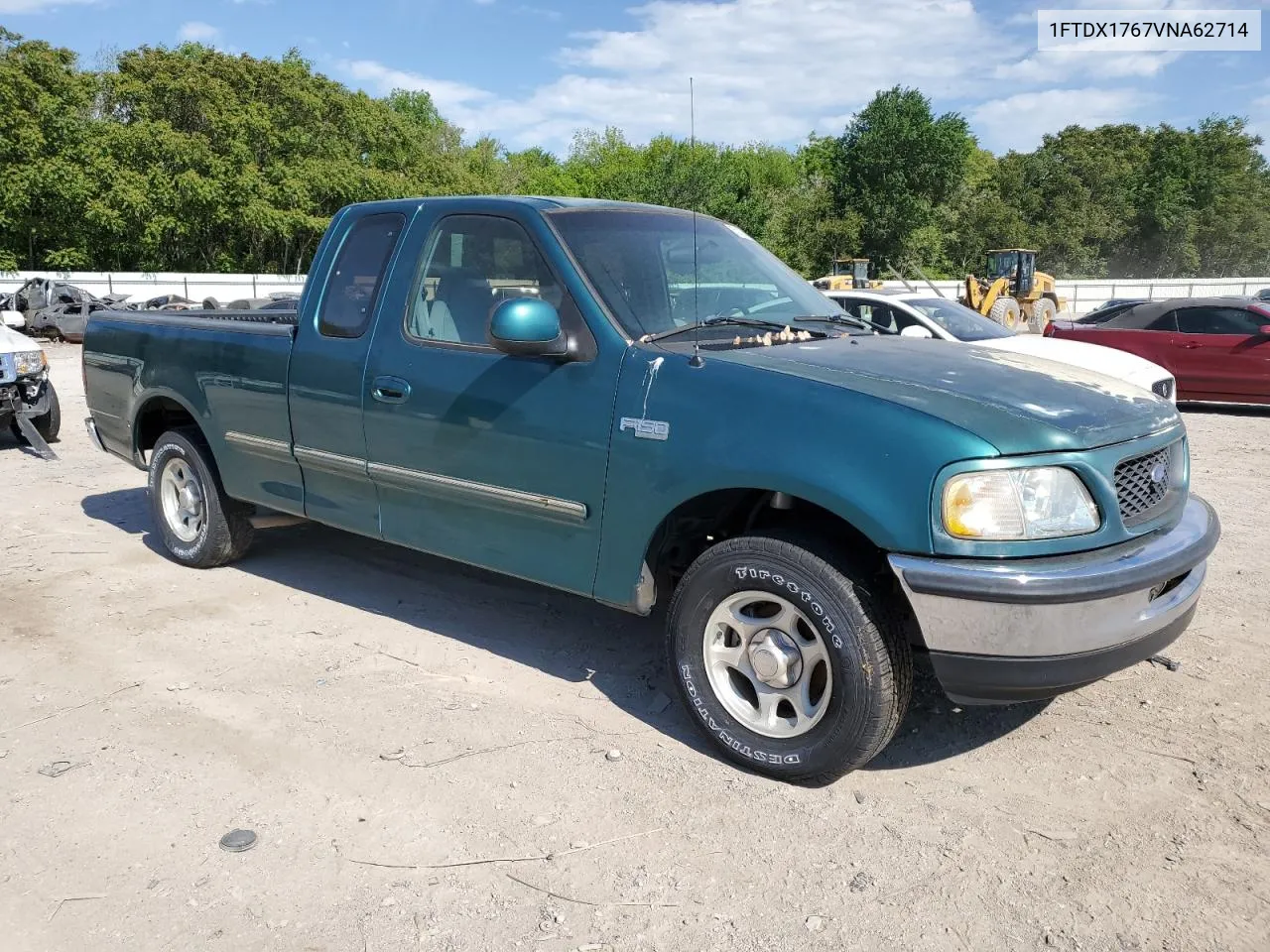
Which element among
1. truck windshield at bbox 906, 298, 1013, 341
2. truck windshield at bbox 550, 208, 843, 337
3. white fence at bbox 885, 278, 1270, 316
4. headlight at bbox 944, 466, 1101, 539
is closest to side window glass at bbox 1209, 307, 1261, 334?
truck windshield at bbox 906, 298, 1013, 341

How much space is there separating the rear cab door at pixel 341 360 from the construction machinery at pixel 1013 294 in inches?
759

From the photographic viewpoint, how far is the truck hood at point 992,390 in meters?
3.07

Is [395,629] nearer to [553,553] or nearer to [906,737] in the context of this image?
[553,553]

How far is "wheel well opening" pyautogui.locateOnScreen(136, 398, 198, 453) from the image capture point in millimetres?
5934

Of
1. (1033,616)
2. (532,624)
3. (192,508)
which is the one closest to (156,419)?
(192,508)

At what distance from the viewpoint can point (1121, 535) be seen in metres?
3.17

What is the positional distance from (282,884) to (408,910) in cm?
40

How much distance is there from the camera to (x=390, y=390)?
14.2ft

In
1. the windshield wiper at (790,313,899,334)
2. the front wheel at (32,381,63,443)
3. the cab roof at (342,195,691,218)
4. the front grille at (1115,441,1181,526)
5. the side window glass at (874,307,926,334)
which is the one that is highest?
the cab roof at (342,195,691,218)

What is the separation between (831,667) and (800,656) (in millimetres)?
158

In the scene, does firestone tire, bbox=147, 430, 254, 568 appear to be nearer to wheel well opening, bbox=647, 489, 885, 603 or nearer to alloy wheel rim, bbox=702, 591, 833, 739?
wheel well opening, bbox=647, 489, 885, 603

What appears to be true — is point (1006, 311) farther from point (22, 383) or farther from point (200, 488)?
point (200, 488)

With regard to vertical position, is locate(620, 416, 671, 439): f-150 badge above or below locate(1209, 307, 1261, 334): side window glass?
above

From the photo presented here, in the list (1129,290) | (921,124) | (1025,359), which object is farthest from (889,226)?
(1025,359)
